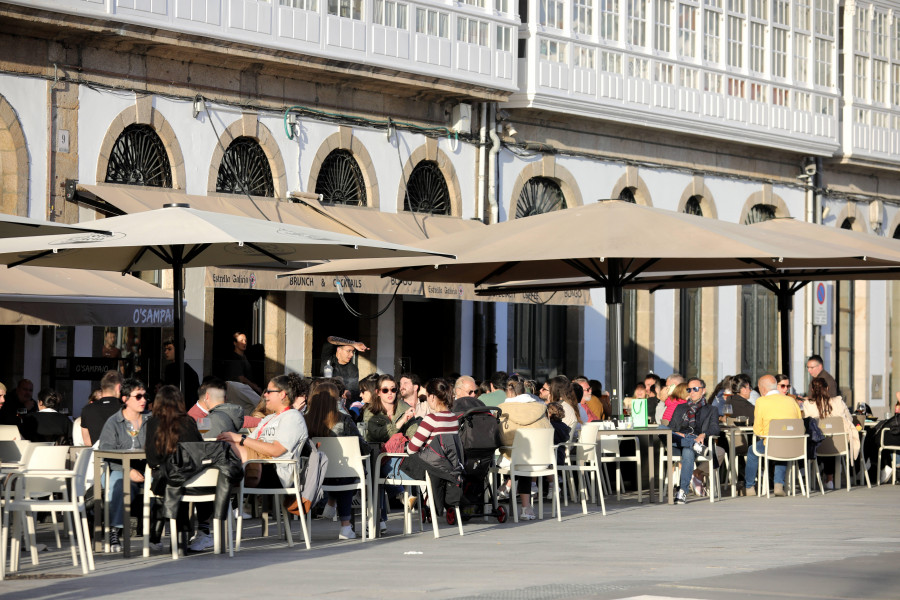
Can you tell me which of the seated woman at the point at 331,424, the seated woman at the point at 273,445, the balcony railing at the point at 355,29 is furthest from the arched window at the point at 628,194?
the seated woman at the point at 273,445

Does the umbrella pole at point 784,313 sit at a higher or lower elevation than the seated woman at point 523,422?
higher

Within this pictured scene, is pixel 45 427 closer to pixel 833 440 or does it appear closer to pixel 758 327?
pixel 833 440

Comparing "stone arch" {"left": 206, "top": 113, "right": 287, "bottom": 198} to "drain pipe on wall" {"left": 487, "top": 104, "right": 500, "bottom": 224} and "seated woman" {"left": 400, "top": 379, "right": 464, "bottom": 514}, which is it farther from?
"seated woman" {"left": 400, "top": 379, "right": 464, "bottom": 514}

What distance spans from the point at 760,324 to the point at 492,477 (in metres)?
17.3

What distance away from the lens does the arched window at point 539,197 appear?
2523 cm

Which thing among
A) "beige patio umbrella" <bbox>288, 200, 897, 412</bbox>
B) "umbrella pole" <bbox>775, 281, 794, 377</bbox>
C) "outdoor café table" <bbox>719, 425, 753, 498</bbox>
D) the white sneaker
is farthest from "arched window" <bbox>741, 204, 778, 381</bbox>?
the white sneaker

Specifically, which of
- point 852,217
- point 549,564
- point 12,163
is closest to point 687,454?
point 549,564

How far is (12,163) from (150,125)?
6.81 feet

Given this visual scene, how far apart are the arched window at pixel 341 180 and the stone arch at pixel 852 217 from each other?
41.7 feet

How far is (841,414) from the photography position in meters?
17.8

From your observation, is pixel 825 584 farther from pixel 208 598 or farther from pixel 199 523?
pixel 199 523

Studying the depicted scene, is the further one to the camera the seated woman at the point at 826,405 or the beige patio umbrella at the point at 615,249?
the seated woman at the point at 826,405

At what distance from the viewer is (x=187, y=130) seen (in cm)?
2009

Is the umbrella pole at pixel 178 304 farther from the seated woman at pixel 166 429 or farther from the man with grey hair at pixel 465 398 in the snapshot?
the man with grey hair at pixel 465 398
